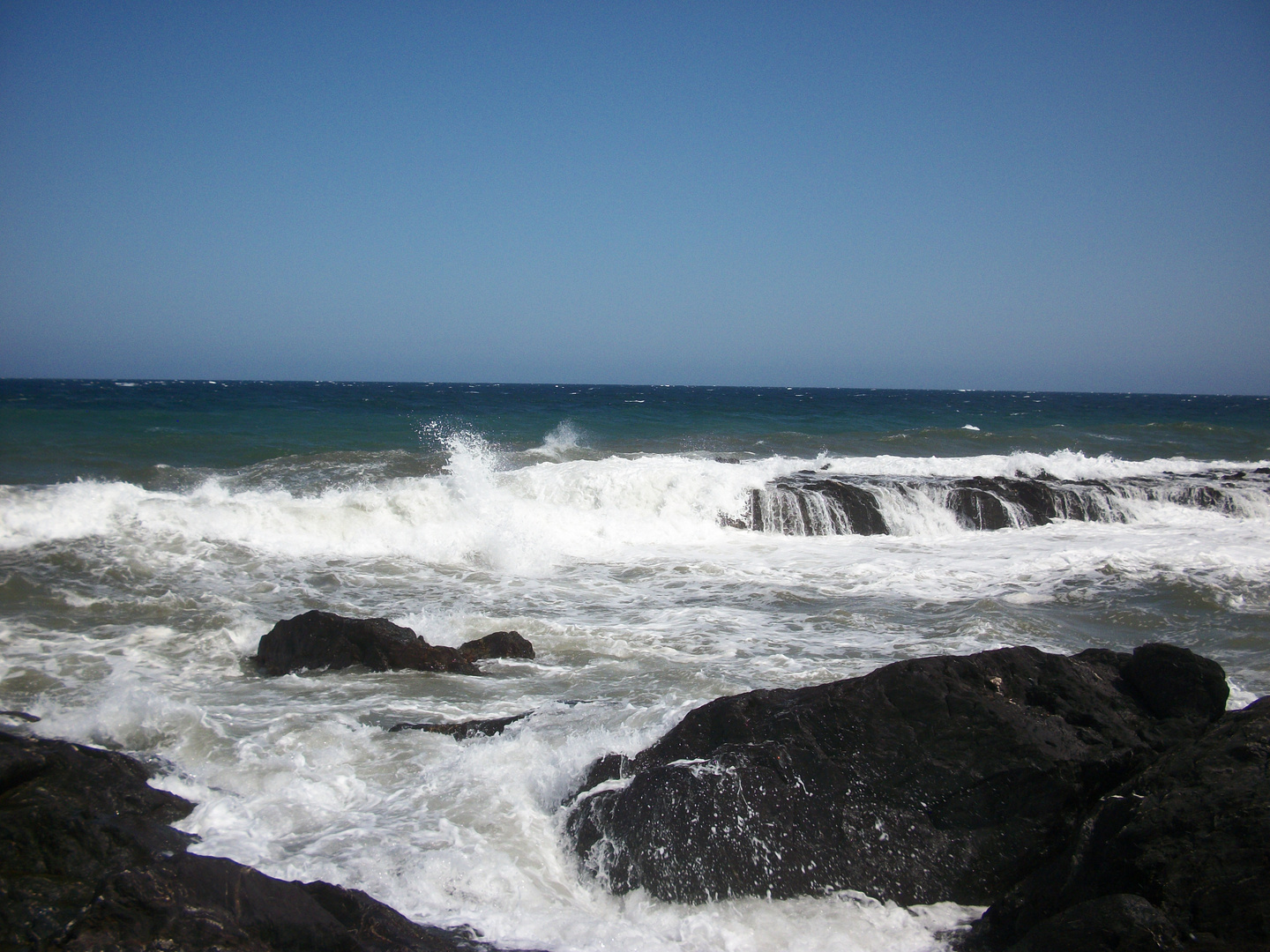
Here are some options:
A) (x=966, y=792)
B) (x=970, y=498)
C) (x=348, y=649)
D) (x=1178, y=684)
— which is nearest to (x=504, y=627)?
(x=348, y=649)

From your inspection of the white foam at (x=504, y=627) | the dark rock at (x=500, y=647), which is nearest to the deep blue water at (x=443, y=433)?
the white foam at (x=504, y=627)

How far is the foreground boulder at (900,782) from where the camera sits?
373 centimetres

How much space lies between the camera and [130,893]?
2605mm

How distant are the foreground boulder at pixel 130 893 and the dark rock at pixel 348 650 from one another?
10.5 ft

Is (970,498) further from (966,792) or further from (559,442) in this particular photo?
(559,442)

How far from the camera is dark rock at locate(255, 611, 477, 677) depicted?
271 inches

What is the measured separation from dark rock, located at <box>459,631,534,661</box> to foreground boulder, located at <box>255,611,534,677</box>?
18cm

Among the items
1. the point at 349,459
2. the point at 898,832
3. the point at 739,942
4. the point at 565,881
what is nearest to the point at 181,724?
the point at 565,881

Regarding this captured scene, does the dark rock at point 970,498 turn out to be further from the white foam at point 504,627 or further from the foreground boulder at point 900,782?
the foreground boulder at point 900,782

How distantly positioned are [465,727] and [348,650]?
6.92 ft

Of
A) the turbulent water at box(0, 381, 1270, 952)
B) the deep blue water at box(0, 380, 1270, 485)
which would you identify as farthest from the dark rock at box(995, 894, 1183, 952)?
the deep blue water at box(0, 380, 1270, 485)

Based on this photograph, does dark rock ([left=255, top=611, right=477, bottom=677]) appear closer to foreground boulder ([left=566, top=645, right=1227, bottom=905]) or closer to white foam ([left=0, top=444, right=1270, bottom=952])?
white foam ([left=0, top=444, right=1270, bottom=952])

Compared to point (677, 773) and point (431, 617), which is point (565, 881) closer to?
point (677, 773)

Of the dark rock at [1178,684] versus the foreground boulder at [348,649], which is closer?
the dark rock at [1178,684]
